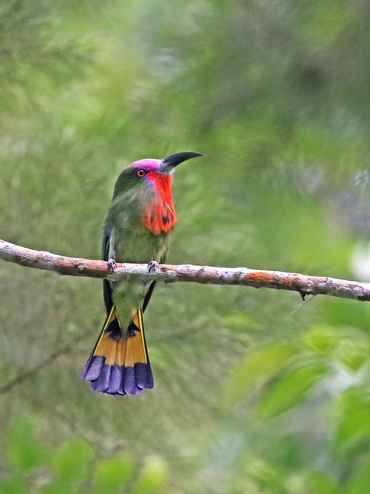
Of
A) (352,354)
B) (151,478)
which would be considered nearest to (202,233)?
(352,354)

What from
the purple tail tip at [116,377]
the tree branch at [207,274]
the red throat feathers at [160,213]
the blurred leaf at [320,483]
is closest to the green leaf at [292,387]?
the blurred leaf at [320,483]

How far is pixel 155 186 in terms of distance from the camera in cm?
292

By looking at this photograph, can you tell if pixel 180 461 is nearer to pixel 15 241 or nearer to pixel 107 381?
pixel 107 381

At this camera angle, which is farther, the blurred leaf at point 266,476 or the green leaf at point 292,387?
the blurred leaf at point 266,476

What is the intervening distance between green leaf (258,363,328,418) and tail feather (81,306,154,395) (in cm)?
42

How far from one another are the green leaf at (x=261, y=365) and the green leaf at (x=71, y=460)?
0.55m

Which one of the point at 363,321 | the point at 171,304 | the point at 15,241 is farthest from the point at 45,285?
the point at 363,321

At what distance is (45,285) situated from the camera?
315 centimetres

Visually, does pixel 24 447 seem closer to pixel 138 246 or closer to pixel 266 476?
pixel 138 246

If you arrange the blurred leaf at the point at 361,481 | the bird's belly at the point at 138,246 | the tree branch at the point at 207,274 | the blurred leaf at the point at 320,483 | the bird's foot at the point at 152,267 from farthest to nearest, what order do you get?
the bird's belly at the point at 138,246 → the blurred leaf at the point at 320,483 → the blurred leaf at the point at 361,481 → the bird's foot at the point at 152,267 → the tree branch at the point at 207,274

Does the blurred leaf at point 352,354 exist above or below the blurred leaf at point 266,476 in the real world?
above

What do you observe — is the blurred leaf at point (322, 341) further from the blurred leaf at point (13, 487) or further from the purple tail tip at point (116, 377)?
the blurred leaf at point (13, 487)

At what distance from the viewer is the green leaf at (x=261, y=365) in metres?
2.74

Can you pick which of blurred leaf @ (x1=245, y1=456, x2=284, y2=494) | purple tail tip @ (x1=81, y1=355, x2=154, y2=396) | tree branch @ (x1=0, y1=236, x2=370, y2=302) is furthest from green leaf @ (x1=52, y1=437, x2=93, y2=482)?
blurred leaf @ (x1=245, y1=456, x2=284, y2=494)
